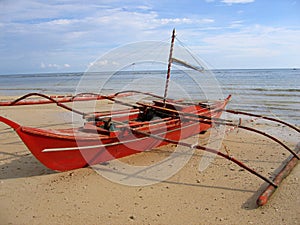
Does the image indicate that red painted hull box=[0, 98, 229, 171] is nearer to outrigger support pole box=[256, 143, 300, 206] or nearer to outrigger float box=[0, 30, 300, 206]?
outrigger float box=[0, 30, 300, 206]

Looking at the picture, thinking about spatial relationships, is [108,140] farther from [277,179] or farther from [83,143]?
[277,179]

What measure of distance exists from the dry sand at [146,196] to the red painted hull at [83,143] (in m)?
0.24

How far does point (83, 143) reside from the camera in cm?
461

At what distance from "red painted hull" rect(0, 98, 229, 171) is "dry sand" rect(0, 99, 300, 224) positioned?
0.79 feet

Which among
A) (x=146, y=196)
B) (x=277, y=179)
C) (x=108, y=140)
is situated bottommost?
(x=146, y=196)

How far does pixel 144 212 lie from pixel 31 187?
1.88 metres

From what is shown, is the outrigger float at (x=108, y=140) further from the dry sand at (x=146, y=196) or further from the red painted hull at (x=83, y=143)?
Answer: the dry sand at (x=146, y=196)

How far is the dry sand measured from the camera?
356cm

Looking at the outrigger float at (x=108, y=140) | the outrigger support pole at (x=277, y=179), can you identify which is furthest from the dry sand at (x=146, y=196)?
the outrigger float at (x=108, y=140)

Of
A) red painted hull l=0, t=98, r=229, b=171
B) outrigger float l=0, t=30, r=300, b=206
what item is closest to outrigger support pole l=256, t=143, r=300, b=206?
outrigger float l=0, t=30, r=300, b=206

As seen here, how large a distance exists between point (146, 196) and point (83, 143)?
53.5 inches

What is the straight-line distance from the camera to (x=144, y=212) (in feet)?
12.1

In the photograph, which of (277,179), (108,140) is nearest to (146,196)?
(108,140)

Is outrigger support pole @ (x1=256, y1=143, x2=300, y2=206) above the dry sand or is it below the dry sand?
above
